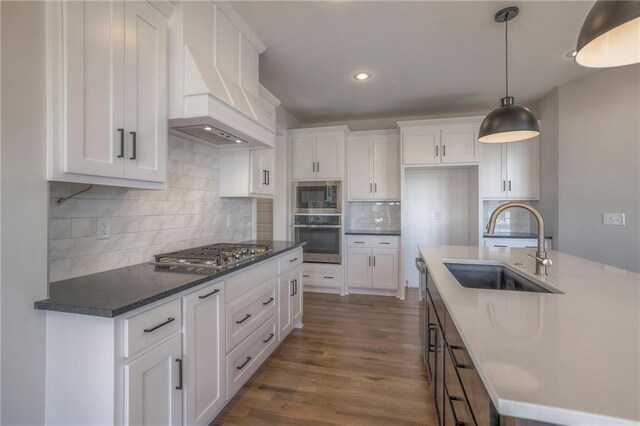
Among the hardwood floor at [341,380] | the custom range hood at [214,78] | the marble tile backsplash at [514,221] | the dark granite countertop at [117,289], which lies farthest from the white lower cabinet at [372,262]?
the dark granite countertop at [117,289]

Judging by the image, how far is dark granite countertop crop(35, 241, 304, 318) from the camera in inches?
45.6

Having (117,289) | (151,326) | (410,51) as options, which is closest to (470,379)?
(151,326)

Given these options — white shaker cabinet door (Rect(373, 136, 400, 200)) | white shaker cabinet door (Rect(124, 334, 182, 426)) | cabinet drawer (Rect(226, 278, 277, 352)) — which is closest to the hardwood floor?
cabinet drawer (Rect(226, 278, 277, 352))

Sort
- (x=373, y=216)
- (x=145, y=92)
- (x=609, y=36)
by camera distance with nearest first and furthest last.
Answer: (x=609, y=36) → (x=145, y=92) → (x=373, y=216)

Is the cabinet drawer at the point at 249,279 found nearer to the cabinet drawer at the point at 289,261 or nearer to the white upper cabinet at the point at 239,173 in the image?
the cabinet drawer at the point at 289,261

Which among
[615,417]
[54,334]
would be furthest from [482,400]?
[54,334]

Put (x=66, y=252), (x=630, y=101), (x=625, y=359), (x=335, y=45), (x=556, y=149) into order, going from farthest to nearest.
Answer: (x=556, y=149)
(x=630, y=101)
(x=335, y=45)
(x=66, y=252)
(x=625, y=359)

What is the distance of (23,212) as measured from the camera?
1.15 m

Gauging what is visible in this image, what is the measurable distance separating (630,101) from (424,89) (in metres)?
2.02

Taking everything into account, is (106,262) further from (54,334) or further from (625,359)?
(625,359)

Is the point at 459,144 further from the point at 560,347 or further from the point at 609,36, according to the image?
the point at 560,347

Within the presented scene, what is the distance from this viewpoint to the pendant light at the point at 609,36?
101 centimetres

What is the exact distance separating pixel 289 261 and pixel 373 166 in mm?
2306

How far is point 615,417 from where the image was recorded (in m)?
0.53
